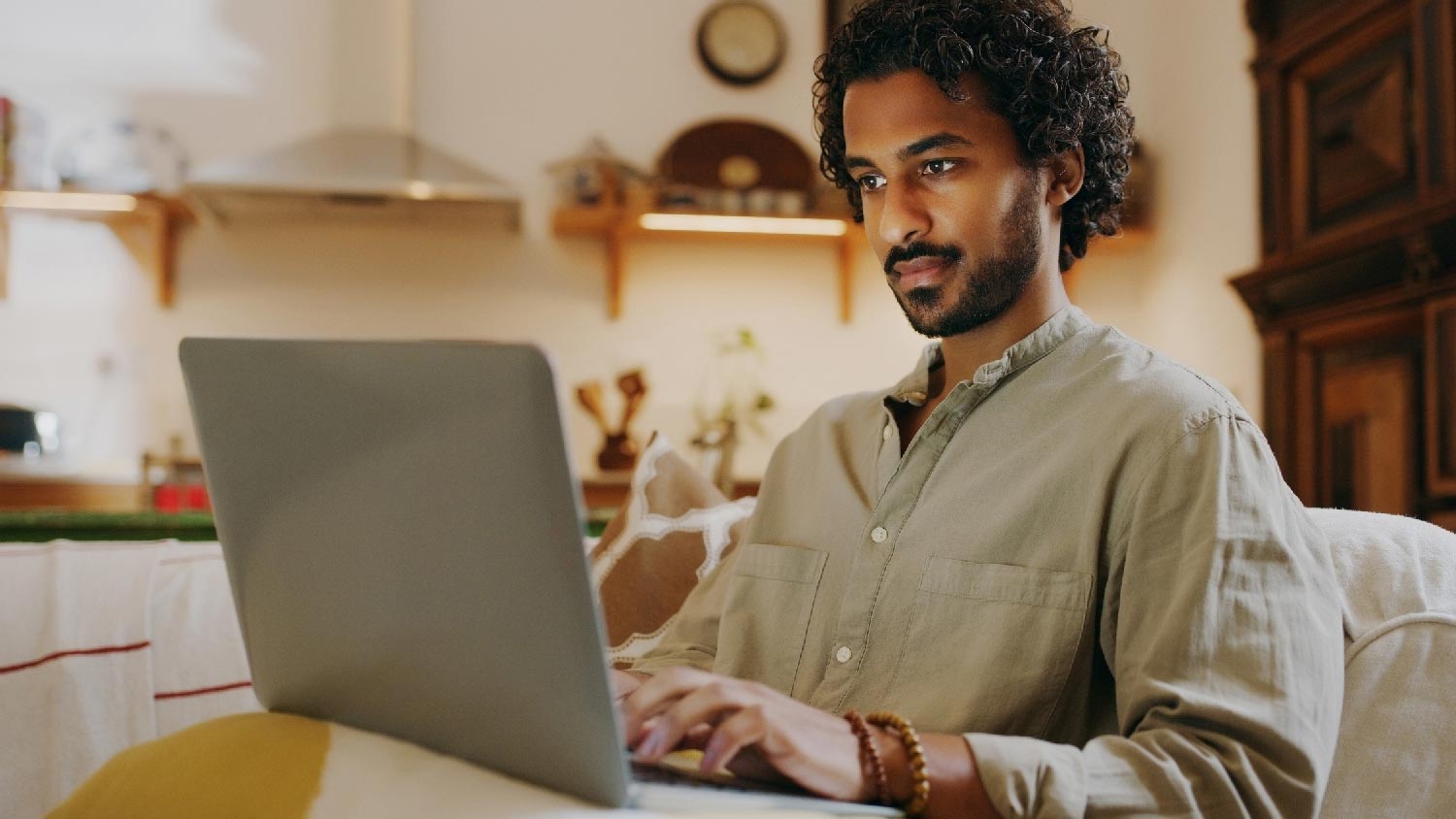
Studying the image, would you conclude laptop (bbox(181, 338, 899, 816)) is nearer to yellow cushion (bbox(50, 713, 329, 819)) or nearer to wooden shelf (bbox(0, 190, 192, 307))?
yellow cushion (bbox(50, 713, 329, 819))

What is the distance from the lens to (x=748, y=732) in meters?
0.60

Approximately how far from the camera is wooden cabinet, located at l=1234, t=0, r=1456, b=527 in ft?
9.18

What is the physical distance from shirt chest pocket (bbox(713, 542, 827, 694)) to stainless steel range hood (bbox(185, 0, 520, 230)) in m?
2.98

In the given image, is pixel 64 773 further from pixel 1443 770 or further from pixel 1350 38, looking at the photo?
pixel 1350 38

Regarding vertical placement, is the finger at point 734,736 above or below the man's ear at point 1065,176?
below

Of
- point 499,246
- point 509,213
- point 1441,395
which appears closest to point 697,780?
point 1441,395

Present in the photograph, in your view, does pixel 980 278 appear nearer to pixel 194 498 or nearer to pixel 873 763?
pixel 873 763

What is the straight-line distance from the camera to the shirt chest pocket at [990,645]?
827 millimetres

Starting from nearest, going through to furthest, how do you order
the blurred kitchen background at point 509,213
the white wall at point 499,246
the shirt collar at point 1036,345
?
1. the shirt collar at point 1036,345
2. the blurred kitchen background at point 509,213
3. the white wall at point 499,246

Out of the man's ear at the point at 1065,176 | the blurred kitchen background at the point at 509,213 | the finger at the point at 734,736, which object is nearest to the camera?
the finger at the point at 734,736

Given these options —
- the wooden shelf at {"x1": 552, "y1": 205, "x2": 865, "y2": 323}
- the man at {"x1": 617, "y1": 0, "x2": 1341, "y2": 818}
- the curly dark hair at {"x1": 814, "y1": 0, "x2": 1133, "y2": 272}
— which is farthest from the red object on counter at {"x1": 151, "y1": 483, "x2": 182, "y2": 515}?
the curly dark hair at {"x1": 814, "y1": 0, "x2": 1133, "y2": 272}

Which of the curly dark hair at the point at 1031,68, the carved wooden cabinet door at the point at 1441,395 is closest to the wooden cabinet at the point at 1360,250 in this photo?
the carved wooden cabinet door at the point at 1441,395

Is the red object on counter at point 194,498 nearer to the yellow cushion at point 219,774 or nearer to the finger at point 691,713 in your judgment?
the yellow cushion at point 219,774

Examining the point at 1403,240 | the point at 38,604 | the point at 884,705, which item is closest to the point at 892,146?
the point at 884,705
